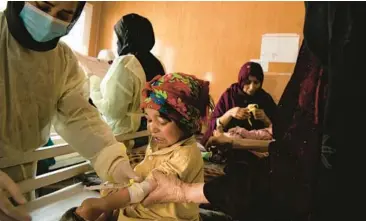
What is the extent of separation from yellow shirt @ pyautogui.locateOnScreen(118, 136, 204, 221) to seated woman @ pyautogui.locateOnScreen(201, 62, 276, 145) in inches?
61.3

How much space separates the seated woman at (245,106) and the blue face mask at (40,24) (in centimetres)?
186

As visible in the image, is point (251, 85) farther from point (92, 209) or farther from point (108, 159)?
point (92, 209)

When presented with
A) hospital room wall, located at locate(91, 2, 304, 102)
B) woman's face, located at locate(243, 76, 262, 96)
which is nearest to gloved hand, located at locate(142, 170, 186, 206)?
woman's face, located at locate(243, 76, 262, 96)

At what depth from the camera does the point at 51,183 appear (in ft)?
4.11

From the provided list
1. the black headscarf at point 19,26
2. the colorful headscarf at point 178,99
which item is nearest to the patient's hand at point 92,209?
the colorful headscarf at point 178,99

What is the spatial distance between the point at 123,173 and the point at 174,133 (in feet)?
0.73

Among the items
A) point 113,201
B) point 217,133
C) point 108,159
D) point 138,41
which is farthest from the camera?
point 217,133

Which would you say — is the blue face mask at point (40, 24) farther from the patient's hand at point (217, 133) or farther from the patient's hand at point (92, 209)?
the patient's hand at point (217, 133)

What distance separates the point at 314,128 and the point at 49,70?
874mm

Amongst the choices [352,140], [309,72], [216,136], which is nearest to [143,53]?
[216,136]

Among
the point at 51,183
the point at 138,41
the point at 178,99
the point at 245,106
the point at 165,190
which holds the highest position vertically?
the point at 138,41

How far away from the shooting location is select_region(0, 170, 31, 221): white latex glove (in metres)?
0.86

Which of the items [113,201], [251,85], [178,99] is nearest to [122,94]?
[178,99]

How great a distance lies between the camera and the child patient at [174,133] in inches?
45.2
